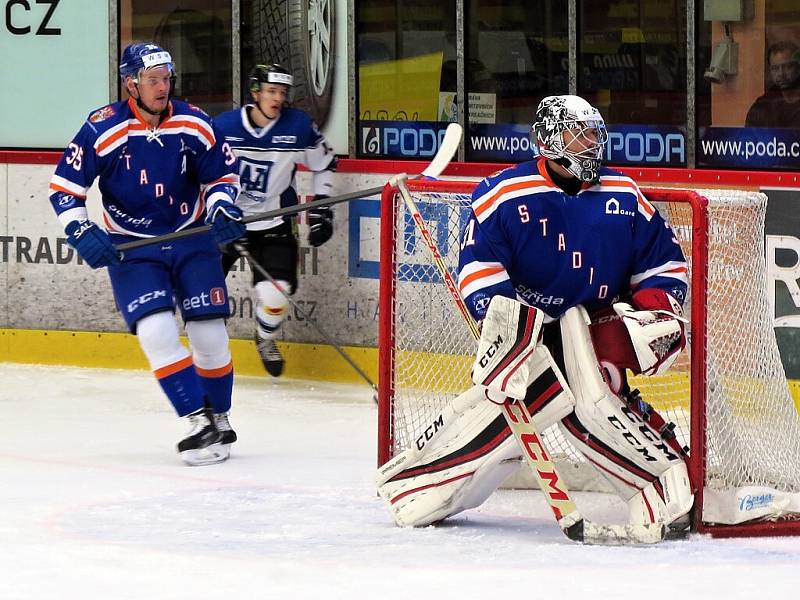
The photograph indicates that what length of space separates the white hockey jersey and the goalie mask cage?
1.73 meters

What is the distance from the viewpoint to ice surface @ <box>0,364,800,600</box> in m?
3.76

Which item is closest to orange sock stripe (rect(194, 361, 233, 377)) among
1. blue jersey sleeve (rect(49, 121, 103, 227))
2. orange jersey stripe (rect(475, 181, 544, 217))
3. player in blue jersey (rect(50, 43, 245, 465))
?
player in blue jersey (rect(50, 43, 245, 465))

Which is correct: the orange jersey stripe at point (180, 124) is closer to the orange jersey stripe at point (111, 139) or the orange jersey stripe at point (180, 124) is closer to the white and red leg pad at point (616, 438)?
the orange jersey stripe at point (111, 139)

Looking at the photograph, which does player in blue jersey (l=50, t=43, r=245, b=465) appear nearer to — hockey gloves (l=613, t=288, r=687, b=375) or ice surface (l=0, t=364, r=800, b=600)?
ice surface (l=0, t=364, r=800, b=600)

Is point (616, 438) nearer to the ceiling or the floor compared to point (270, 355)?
nearer to the ceiling

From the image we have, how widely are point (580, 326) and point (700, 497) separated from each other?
49 centimetres

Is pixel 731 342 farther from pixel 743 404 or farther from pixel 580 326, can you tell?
pixel 580 326

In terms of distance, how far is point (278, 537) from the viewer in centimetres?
431

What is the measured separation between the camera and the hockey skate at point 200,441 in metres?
5.39

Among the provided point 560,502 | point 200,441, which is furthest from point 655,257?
point 200,441

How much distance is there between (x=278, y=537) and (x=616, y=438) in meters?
0.83

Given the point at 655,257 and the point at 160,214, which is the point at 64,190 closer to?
the point at 160,214

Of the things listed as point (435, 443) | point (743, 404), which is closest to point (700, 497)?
point (743, 404)

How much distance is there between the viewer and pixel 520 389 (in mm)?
4121
